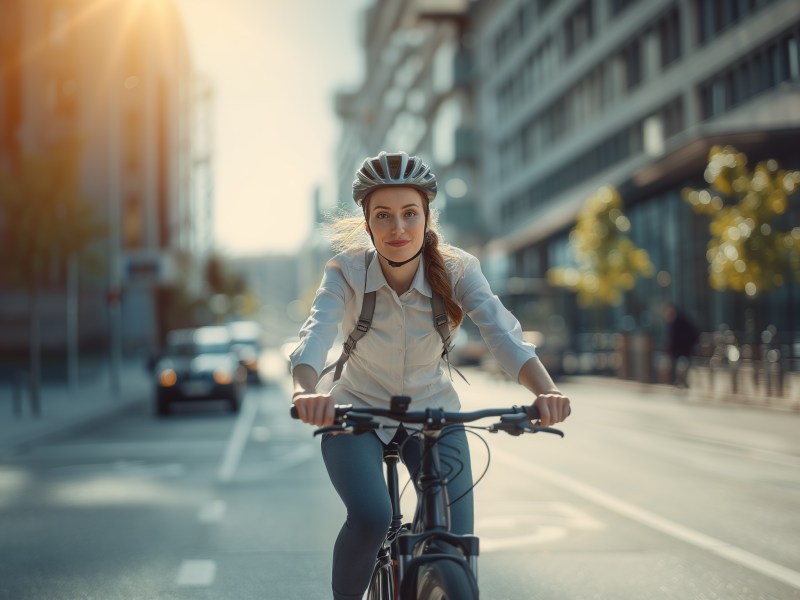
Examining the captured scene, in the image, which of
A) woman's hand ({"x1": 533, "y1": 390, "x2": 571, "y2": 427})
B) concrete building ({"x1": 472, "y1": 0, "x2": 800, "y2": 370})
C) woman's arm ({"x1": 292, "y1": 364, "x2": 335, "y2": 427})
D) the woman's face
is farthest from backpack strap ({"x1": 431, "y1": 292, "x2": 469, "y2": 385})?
concrete building ({"x1": 472, "y1": 0, "x2": 800, "y2": 370})

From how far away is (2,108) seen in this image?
4450cm

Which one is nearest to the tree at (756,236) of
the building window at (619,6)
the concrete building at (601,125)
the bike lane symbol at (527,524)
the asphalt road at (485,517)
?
the concrete building at (601,125)

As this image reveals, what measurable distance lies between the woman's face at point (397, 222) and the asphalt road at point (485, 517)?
2.57m

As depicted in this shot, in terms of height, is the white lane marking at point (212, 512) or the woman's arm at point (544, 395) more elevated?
the woman's arm at point (544, 395)

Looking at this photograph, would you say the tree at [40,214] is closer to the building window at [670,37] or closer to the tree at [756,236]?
the tree at [756,236]

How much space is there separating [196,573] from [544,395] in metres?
3.58

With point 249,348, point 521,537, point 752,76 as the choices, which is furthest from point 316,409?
point 249,348

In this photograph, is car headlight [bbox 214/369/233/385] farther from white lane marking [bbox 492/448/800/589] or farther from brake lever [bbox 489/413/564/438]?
brake lever [bbox 489/413/564/438]

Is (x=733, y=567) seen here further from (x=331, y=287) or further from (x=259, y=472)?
(x=259, y=472)

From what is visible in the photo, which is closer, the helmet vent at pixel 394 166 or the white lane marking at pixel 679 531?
the helmet vent at pixel 394 166

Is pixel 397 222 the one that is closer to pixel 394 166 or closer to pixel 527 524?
pixel 394 166

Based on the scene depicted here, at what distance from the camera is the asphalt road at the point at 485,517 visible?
6215mm

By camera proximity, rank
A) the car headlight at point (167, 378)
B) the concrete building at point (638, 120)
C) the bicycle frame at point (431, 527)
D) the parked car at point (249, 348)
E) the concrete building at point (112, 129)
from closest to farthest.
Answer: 1. the bicycle frame at point (431, 527)
2. the car headlight at point (167, 378)
3. the concrete building at point (638, 120)
4. the parked car at point (249, 348)
5. the concrete building at point (112, 129)

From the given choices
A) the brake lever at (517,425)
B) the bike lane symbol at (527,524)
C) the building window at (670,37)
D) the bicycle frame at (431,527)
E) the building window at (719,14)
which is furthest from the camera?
the building window at (670,37)
